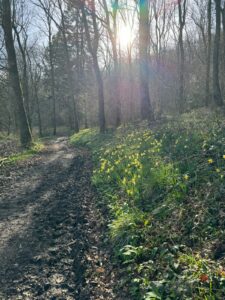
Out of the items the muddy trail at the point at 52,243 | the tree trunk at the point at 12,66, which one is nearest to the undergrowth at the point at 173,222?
the muddy trail at the point at 52,243

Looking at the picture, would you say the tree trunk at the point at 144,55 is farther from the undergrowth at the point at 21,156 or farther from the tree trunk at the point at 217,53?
the undergrowth at the point at 21,156

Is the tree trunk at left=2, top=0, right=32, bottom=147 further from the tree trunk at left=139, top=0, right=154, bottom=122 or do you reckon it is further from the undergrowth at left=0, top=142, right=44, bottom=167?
the tree trunk at left=139, top=0, right=154, bottom=122

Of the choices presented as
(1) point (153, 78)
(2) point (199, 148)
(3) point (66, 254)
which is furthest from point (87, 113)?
(3) point (66, 254)

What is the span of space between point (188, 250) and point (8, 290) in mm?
2361

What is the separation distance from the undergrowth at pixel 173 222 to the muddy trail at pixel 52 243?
0.36 meters

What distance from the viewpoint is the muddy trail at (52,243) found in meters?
3.62

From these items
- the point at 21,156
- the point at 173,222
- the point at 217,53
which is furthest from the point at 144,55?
the point at 173,222

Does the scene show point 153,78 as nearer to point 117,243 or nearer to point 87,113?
point 87,113

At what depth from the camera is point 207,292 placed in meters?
2.93

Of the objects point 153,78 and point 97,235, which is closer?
point 97,235

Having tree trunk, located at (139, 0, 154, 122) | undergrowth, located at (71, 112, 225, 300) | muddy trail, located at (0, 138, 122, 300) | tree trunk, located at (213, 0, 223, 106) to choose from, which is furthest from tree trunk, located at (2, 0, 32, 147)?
tree trunk, located at (213, 0, 223, 106)

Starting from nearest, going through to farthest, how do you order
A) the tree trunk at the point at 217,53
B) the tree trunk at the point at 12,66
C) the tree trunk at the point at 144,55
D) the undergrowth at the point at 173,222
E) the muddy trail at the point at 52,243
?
the undergrowth at the point at 173,222
the muddy trail at the point at 52,243
the tree trunk at the point at 12,66
the tree trunk at the point at 144,55
the tree trunk at the point at 217,53

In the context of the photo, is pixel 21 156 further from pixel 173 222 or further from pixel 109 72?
pixel 109 72

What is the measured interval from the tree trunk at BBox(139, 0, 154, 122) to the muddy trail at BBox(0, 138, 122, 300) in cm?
814
